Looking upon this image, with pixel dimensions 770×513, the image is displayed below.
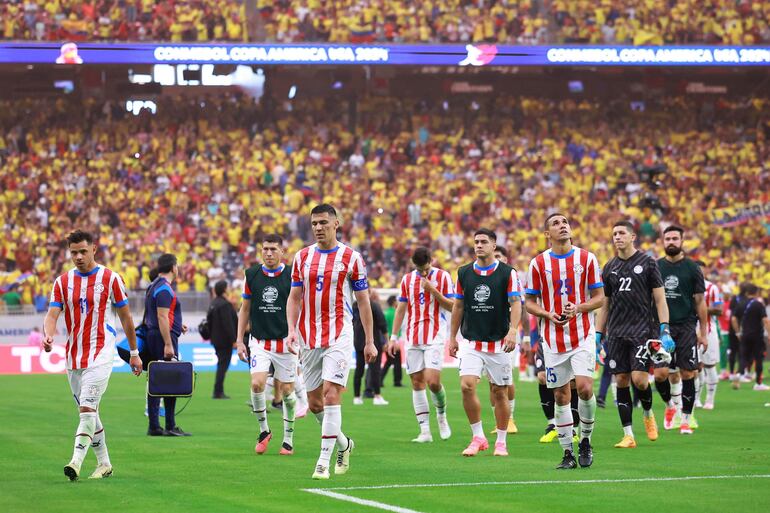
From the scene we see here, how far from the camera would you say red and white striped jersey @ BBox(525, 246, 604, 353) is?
12.6 metres

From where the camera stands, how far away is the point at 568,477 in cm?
1166

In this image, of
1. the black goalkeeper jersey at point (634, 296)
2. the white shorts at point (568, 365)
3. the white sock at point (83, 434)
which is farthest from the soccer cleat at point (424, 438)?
the white sock at point (83, 434)

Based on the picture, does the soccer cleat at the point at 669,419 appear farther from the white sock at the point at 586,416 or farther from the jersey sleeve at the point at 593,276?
the jersey sleeve at the point at 593,276

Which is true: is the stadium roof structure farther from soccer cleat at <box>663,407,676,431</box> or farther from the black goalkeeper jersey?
the black goalkeeper jersey

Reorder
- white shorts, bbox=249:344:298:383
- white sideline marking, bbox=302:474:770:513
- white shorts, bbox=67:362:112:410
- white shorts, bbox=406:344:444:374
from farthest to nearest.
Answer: white shorts, bbox=406:344:444:374
white shorts, bbox=249:344:298:383
white shorts, bbox=67:362:112:410
white sideline marking, bbox=302:474:770:513

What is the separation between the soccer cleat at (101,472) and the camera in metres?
12.0

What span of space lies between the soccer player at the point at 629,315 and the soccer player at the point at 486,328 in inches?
46.1

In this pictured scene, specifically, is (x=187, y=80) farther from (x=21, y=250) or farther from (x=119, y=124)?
(x=21, y=250)

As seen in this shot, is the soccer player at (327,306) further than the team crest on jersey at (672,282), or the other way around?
the team crest on jersey at (672,282)

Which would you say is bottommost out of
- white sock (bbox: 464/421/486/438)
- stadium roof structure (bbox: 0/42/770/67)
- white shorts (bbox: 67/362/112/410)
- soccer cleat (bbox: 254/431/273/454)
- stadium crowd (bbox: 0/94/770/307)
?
soccer cleat (bbox: 254/431/273/454)

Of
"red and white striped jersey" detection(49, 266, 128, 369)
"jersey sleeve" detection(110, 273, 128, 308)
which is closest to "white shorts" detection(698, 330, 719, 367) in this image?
"jersey sleeve" detection(110, 273, 128, 308)

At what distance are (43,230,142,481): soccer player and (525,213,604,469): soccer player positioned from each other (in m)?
3.92

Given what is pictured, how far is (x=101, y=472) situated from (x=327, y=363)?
91.0 inches

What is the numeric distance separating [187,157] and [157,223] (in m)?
3.78
